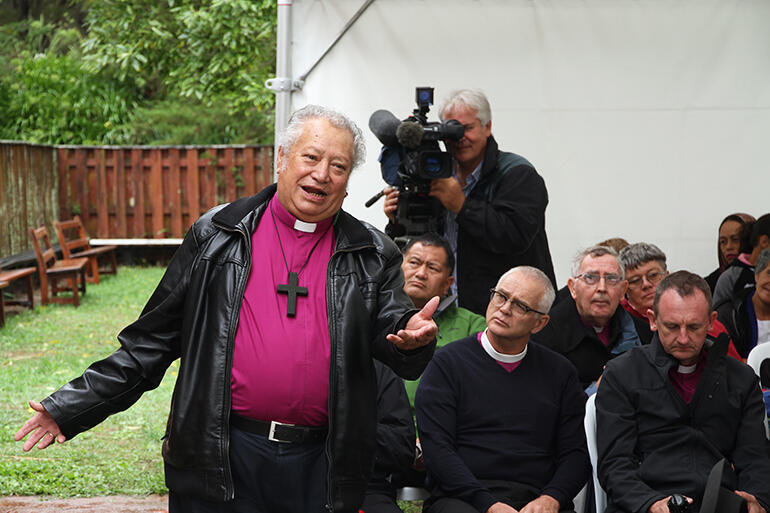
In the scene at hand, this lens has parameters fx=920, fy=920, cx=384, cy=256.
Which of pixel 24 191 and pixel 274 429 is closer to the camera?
pixel 274 429

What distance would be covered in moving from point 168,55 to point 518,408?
1493 cm

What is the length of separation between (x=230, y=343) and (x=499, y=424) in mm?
1435

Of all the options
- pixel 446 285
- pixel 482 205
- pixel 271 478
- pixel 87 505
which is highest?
pixel 482 205

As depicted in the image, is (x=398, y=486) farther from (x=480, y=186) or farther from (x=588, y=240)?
(x=588, y=240)

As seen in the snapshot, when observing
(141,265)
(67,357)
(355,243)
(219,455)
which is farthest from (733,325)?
(141,265)

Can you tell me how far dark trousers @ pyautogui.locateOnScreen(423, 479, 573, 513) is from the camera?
339cm

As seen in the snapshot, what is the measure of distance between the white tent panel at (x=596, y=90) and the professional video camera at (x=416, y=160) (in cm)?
109

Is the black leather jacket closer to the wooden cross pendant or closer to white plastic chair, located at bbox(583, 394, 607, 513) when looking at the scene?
the wooden cross pendant

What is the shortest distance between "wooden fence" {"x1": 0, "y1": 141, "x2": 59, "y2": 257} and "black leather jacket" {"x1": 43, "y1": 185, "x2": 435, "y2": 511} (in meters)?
10.4

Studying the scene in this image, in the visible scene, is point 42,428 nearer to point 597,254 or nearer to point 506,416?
point 506,416

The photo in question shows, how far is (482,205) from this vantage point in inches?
161

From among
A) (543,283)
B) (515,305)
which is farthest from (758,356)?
(515,305)

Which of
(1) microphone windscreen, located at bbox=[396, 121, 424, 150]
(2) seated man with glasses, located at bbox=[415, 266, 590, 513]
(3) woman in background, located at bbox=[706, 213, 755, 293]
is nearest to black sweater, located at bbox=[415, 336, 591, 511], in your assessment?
(2) seated man with glasses, located at bbox=[415, 266, 590, 513]

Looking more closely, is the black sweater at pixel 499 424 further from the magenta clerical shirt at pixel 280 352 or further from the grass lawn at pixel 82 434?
the grass lawn at pixel 82 434
